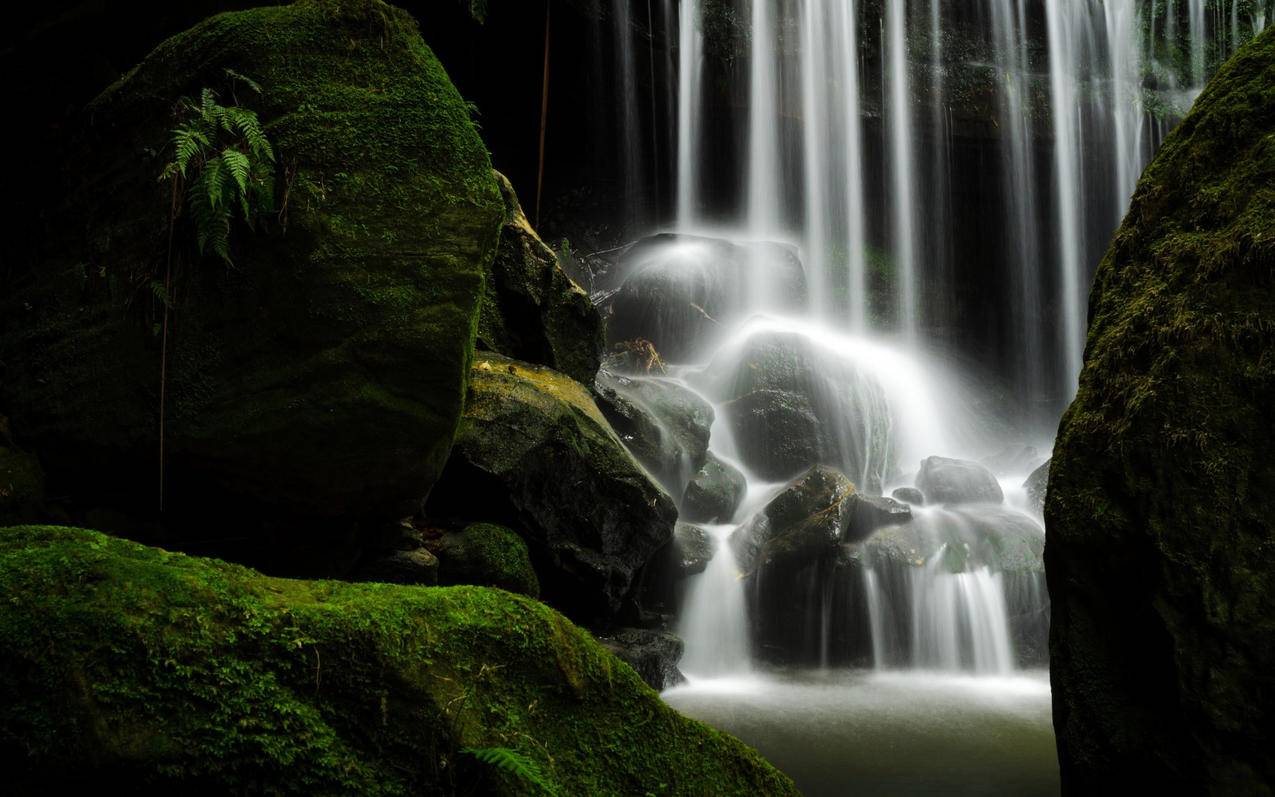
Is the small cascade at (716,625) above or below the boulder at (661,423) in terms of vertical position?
below

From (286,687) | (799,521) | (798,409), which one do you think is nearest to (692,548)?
(799,521)

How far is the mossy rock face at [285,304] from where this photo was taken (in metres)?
4.57

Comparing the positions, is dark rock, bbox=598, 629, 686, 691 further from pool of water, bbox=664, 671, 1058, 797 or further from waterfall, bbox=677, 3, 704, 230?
waterfall, bbox=677, 3, 704, 230

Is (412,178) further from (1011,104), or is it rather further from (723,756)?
(1011,104)

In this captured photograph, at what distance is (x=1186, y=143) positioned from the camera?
4.17m

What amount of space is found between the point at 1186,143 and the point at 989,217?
17103 mm

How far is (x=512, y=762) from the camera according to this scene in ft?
7.34

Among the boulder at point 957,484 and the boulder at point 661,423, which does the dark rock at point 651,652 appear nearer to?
the boulder at point 661,423

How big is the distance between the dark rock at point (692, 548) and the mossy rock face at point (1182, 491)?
17.8 feet

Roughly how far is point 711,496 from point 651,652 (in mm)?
3278

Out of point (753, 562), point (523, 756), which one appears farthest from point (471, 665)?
point (753, 562)

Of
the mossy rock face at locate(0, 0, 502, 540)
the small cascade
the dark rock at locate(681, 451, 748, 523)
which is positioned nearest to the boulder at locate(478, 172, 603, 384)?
the mossy rock face at locate(0, 0, 502, 540)

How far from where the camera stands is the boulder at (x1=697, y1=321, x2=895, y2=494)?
1250cm

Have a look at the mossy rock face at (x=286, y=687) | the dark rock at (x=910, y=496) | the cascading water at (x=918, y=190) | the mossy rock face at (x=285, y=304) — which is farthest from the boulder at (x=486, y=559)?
the cascading water at (x=918, y=190)
